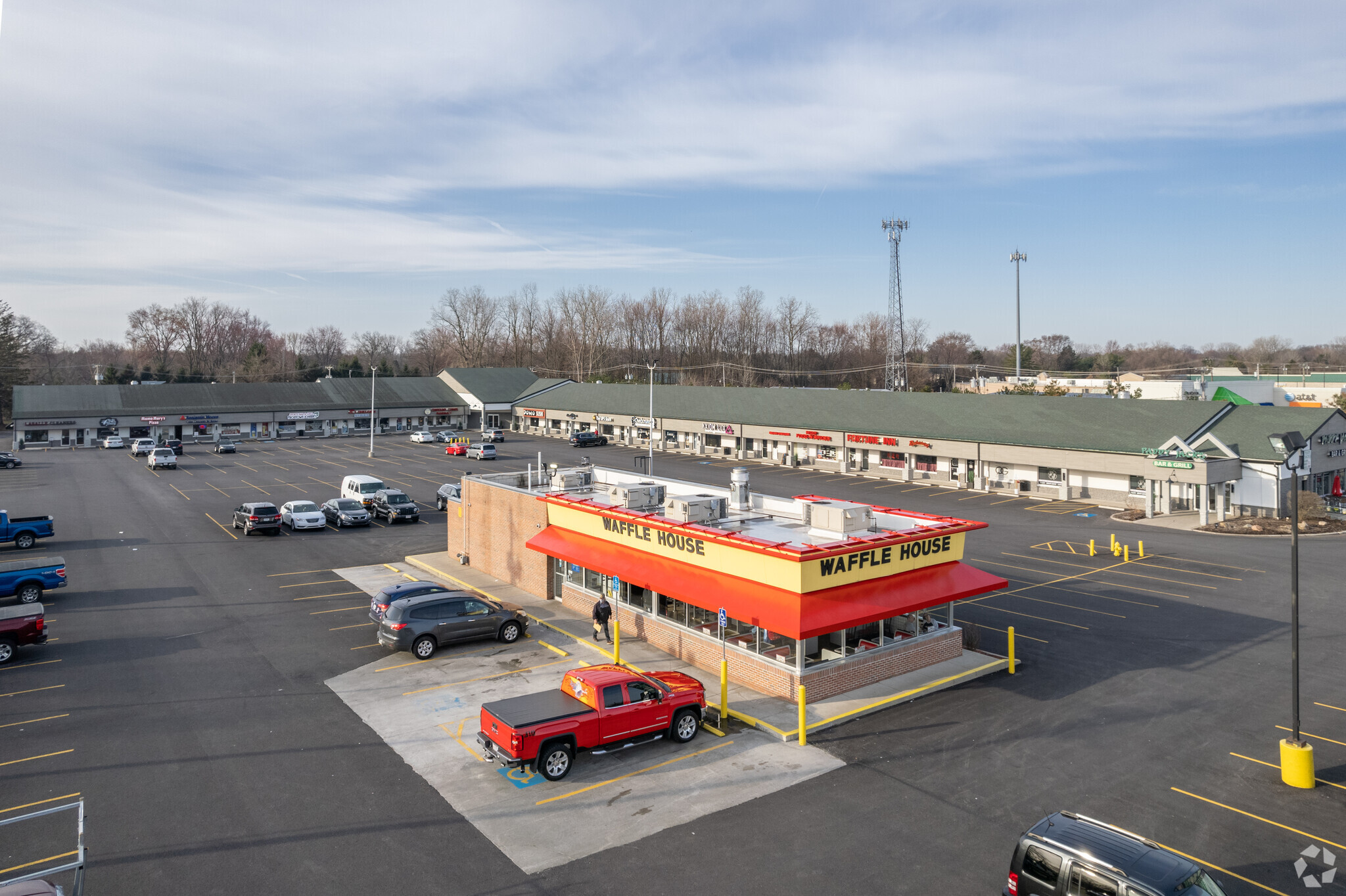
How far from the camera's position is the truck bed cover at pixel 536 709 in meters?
14.8

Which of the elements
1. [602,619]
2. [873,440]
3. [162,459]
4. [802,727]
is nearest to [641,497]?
[602,619]

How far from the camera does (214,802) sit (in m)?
14.0

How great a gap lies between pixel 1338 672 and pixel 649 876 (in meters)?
19.6

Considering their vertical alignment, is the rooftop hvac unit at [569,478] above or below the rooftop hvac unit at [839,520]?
above

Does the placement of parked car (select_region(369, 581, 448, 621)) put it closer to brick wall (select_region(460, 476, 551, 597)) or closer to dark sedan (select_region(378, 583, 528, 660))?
dark sedan (select_region(378, 583, 528, 660))

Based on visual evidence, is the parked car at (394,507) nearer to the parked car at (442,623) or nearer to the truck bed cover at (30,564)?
the truck bed cover at (30,564)

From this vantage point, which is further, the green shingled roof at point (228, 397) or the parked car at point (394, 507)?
the green shingled roof at point (228, 397)

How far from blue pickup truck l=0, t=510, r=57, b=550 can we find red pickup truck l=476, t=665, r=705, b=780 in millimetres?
31938

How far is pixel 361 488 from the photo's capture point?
4541cm

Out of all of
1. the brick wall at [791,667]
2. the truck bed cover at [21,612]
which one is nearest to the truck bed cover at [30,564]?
the truck bed cover at [21,612]

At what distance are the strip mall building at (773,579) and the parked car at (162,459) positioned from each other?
162ft

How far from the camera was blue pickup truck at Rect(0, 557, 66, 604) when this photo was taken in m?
26.4

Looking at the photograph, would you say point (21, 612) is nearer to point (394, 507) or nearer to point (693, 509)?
point (693, 509)

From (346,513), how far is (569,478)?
18.0 meters
